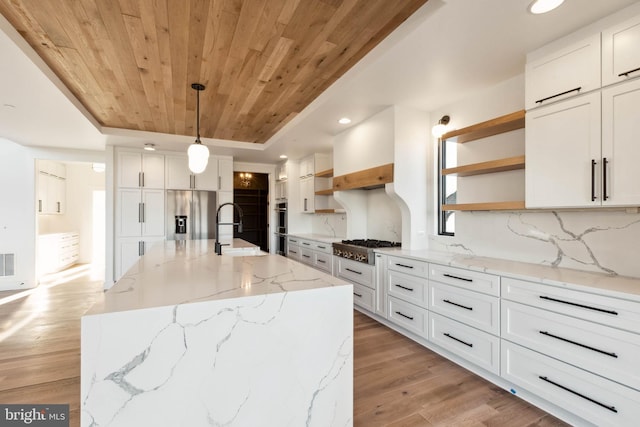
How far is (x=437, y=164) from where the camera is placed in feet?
10.7

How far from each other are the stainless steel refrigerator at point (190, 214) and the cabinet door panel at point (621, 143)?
5216 mm

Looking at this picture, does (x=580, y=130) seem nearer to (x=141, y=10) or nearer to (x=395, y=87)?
(x=395, y=87)

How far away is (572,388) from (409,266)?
4.45 ft

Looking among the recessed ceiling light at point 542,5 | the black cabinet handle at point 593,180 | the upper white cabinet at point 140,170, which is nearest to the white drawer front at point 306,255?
the upper white cabinet at point 140,170

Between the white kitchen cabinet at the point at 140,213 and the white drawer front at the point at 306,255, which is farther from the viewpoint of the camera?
the white kitchen cabinet at the point at 140,213

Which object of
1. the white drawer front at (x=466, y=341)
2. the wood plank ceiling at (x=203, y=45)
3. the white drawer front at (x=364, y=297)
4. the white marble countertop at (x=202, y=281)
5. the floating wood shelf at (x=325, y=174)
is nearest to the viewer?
the white marble countertop at (x=202, y=281)

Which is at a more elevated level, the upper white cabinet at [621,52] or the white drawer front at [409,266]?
the upper white cabinet at [621,52]

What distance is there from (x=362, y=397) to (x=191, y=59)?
285cm

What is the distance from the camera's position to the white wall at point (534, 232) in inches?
74.7

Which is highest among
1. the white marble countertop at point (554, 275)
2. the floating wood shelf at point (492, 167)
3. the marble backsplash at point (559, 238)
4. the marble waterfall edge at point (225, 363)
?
the floating wood shelf at point (492, 167)

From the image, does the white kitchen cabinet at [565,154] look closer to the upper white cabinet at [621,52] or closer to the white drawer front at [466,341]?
the upper white cabinet at [621,52]

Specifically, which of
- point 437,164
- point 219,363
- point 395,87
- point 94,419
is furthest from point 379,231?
point 94,419

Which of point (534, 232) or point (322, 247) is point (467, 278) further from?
point (322, 247)

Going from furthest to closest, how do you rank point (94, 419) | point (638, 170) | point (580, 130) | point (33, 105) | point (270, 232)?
1. point (270, 232)
2. point (33, 105)
3. point (580, 130)
4. point (638, 170)
5. point (94, 419)
